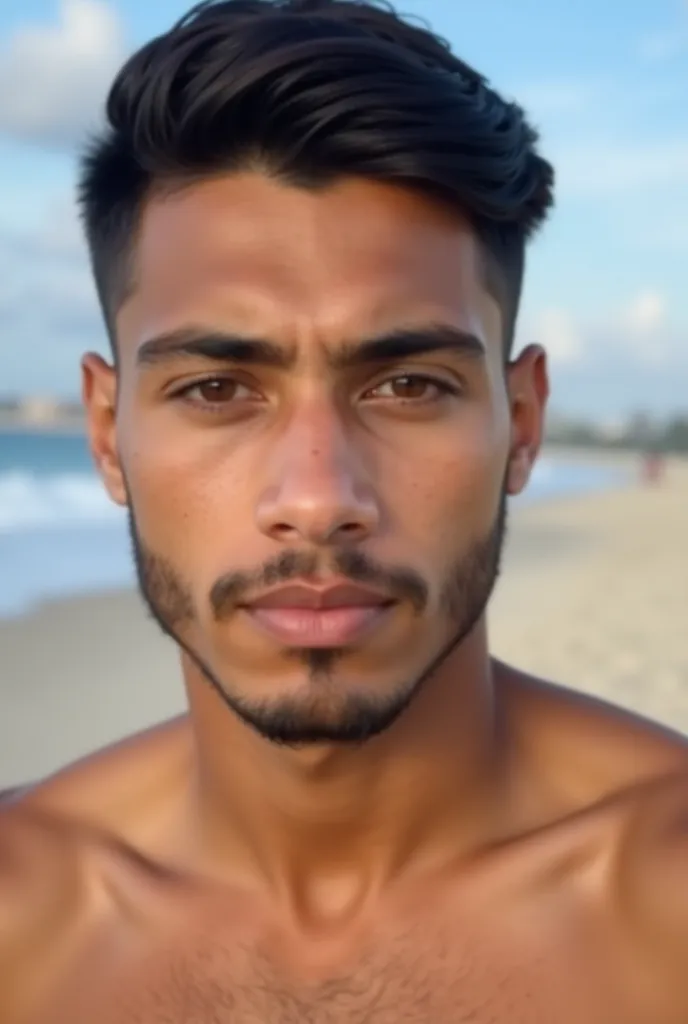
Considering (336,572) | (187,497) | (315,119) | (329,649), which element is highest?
(315,119)

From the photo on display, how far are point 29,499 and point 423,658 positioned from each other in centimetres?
1927

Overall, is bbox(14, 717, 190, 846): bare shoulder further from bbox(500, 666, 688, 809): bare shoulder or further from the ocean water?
the ocean water

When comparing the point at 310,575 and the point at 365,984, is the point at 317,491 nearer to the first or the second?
the point at 310,575

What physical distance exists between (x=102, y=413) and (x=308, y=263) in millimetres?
615

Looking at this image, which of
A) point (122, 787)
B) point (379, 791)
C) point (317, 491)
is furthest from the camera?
point (122, 787)

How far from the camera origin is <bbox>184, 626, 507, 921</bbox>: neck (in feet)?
7.12

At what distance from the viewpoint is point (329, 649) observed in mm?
1829

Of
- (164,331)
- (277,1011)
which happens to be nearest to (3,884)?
(277,1011)

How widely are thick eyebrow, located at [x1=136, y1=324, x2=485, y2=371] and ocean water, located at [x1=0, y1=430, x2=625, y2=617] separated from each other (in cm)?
200

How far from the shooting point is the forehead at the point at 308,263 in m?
1.88

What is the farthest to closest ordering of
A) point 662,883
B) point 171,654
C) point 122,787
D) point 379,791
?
point 171,654 → point 122,787 → point 379,791 → point 662,883

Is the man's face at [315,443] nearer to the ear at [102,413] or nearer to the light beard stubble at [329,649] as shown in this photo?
the light beard stubble at [329,649]

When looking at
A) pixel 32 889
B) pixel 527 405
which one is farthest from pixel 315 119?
pixel 32 889

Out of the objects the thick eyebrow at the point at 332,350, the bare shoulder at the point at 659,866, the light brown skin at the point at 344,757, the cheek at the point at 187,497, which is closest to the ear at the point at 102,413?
the light brown skin at the point at 344,757
